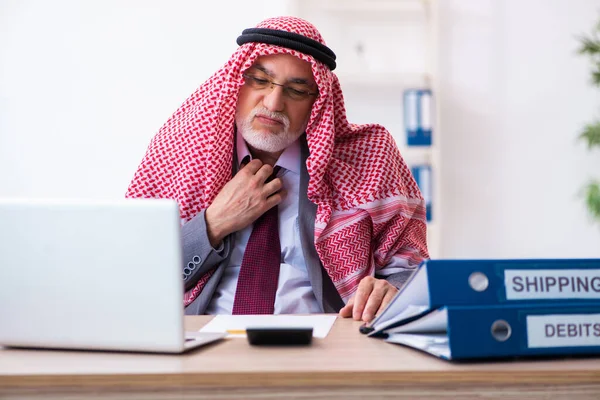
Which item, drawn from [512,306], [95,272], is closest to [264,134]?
[95,272]

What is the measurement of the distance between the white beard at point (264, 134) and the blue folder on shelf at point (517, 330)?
1.09 meters

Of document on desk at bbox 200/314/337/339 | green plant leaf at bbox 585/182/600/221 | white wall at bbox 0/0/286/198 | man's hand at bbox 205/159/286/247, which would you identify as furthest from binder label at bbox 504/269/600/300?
white wall at bbox 0/0/286/198

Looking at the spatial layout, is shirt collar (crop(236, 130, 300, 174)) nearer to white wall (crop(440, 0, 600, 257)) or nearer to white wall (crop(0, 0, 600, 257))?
white wall (crop(0, 0, 600, 257))

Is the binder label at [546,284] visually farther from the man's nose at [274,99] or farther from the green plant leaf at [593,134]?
Answer: the green plant leaf at [593,134]

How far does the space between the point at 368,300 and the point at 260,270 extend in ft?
1.63

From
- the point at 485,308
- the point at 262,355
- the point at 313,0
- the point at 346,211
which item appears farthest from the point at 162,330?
the point at 313,0

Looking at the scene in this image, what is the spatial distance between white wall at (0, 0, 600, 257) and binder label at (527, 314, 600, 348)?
338 centimetres

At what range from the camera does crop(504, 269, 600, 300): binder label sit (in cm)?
107

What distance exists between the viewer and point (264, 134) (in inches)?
82.9

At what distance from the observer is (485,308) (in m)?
1.04

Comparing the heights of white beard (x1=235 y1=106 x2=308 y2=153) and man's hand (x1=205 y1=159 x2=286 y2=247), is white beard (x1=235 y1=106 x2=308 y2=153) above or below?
above

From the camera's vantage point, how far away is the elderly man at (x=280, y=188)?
1990 mm

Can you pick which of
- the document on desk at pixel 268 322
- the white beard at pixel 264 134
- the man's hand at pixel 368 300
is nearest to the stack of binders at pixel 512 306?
the document on desk at pixel 268 322

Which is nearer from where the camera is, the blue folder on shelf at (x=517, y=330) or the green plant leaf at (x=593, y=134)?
the blue folder on shelf at (x=517, y=330)
